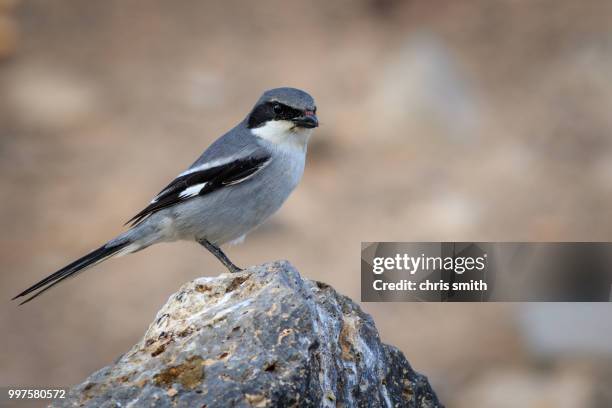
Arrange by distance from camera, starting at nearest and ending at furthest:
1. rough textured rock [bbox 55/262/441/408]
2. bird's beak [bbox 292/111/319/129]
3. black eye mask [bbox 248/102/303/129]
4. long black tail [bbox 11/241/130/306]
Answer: rough textured rock [bbox 55/262/441/408], long black tail [bbox 11/241/130/306], bird's beak [bbox 292/111/319/129], black eye mask [bbox 248/102/303/129]

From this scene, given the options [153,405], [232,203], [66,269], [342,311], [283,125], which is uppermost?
[283,125]

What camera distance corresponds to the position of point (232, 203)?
5.19 metres

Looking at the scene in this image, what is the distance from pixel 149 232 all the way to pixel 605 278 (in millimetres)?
4447

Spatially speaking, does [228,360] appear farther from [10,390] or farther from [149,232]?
[10,390]

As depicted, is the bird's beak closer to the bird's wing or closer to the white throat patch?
the white throat patch

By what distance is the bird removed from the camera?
17.0 feet

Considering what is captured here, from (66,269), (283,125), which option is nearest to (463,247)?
(283,125)

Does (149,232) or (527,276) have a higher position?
(527,276)

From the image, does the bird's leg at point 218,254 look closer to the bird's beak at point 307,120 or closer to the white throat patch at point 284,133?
the white throat patch at point 284,133

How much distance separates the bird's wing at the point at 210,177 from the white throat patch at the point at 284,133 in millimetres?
134

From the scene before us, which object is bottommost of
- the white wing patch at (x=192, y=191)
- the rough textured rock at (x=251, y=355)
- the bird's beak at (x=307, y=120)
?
the rough textured rock at (x=251, y=355)

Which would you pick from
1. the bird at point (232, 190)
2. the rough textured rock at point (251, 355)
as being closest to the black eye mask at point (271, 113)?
the bird at point (232, 190)

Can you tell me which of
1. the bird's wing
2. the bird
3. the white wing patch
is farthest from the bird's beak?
the white wing patch

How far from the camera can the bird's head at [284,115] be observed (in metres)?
5.20
